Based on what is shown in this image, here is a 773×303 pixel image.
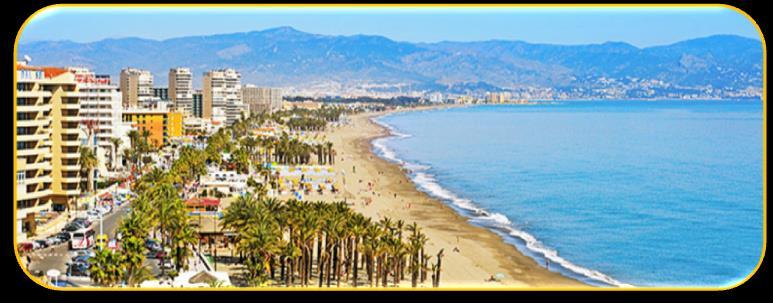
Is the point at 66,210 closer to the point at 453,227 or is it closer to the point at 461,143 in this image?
the point at 453,227

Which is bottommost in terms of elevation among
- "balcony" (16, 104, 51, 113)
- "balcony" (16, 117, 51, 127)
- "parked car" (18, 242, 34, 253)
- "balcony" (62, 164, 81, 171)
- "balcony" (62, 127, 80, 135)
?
"parked car" (18, 242, 34, 253)

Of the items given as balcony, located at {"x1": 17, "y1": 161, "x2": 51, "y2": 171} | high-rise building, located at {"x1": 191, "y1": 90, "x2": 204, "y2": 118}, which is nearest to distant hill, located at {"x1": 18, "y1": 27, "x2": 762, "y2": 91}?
balcony, located at {"x1": 17, "y1": 161, "x2": 51, "y2": 171}

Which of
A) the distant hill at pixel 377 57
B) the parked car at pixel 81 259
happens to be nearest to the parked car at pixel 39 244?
the parked car at pixel 81 259

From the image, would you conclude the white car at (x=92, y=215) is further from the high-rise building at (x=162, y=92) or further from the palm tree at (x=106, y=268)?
the high-rise building at (x=162, y=92)

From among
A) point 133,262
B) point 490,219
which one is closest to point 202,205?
point 133,262

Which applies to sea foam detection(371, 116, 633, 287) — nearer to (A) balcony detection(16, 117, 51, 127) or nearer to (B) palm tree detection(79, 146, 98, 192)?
(B) palm tree detection(79, 146, 98, 192)

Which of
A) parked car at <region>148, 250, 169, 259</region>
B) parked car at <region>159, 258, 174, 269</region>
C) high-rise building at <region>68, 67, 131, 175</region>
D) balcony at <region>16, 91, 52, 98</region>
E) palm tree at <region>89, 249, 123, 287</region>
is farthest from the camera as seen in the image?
high-rise building at <region>68, 67, 131, 175</region>

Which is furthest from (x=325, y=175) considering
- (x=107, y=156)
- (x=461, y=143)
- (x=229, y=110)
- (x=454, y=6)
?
(x=229, y=110)
